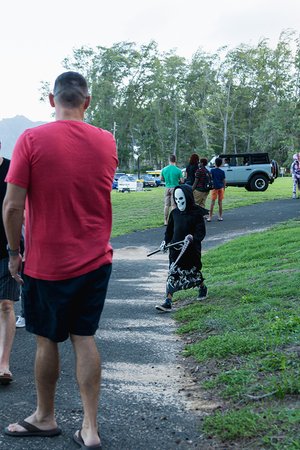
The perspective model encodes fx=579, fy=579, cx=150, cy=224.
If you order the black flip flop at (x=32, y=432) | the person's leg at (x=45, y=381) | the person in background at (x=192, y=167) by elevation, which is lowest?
the black flip flop at (x=32, y=432)

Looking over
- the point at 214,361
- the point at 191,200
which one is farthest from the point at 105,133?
the point at 191,200

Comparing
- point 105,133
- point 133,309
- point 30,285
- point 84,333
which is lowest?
point 133,309

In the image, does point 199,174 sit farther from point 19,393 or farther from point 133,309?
point 19,393

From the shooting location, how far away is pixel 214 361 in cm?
480

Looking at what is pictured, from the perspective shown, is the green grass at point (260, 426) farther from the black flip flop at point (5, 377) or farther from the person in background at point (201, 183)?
the person in background at point (201, 183)

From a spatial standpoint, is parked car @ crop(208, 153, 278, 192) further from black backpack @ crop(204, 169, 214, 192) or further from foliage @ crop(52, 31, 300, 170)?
foliage @ crop(52, 31, 300, 170)

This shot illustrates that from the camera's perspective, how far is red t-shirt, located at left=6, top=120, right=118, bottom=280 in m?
3.07

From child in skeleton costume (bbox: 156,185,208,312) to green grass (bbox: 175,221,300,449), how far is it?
1.01 feet

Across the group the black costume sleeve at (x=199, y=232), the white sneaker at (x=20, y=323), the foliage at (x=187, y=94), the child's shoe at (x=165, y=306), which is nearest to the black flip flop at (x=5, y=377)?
the white sneaker at (x=20, y=323)

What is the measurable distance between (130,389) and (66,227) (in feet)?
5.67

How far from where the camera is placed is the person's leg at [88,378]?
3168mm

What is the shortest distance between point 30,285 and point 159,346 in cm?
264

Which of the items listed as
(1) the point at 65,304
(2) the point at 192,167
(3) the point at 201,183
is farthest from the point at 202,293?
(2) the point at 192,167

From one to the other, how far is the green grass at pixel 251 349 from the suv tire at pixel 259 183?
19.7 meters
